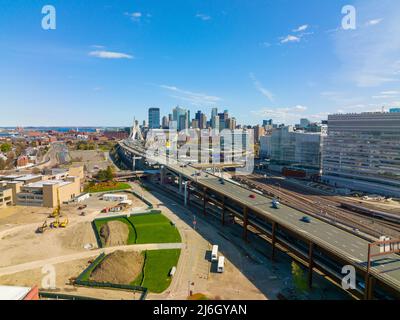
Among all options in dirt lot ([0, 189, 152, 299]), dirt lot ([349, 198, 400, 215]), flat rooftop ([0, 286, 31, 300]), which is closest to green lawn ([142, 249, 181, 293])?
dirt lot ([0, 189, 152, 299])

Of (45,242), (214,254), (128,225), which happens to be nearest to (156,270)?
(214,254)

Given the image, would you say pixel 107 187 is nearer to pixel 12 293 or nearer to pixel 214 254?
pixel 214 254

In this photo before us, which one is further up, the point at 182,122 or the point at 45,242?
the point at 182,122

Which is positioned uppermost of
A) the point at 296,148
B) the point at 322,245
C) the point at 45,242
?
the point at 296,148

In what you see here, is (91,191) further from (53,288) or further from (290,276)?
(290,276)

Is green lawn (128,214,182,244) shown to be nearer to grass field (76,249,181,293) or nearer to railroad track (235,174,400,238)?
grass field (76,249,181,293)

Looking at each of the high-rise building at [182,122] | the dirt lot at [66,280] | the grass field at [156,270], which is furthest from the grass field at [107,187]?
the high-rise building at [182,122]
